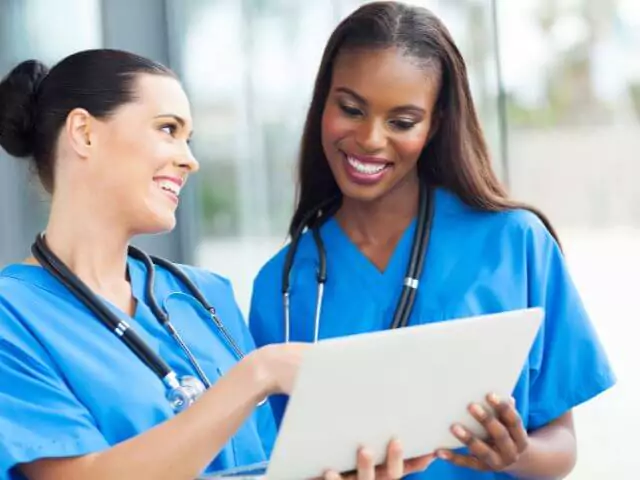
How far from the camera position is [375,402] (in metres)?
1.19

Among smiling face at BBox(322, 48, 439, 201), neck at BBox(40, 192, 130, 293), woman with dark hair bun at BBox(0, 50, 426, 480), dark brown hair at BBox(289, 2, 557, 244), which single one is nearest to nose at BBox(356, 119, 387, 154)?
smiling face at BBox(322, 48, 439, 201)

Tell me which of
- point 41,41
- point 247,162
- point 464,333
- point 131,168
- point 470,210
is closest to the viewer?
point 464,333

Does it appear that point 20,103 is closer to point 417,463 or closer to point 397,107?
point 397,107

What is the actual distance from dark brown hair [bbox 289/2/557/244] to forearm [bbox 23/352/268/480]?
22.7 inches

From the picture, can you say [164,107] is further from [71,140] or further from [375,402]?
[375,402]

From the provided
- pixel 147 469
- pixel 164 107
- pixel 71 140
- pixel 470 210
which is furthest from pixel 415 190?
pixel 147 469

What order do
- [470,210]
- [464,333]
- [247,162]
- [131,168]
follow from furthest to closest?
[247,162] < [470,210] < [131,168] < [464,333]

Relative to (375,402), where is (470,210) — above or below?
above

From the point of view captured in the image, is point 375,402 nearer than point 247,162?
Yes

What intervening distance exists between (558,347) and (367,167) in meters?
0.38

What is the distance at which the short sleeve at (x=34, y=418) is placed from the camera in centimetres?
123

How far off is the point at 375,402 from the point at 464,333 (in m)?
0.12

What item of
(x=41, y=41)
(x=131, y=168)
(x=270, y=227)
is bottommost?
(x=270, y=227)

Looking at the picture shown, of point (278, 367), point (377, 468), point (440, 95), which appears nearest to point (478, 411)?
point (377, 468)
